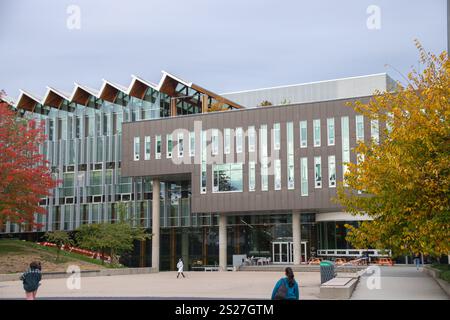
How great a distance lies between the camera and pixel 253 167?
5506 centimetres

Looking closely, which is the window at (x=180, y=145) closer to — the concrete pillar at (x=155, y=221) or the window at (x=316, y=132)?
the concrete pillar at (x=155, y=221)

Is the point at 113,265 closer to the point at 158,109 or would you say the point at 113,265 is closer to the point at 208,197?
the point at 208,197

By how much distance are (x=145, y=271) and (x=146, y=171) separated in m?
9.56

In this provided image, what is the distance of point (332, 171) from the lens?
2066 inches

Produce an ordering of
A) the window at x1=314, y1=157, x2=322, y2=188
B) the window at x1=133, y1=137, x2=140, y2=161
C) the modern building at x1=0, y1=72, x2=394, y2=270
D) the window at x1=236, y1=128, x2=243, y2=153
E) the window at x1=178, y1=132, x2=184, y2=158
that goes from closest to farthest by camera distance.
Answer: the window at x1=314, y1=157, x2=322, y2=188
the modern building at x1=0, y1=72, x2=394, y2=270
the window at x1=236, y1=128, x2=243, y2=153
the window at x1=178, y1=132, x2=184, y2=158
the window at x1=133, y1=137, x2=140, y2=161

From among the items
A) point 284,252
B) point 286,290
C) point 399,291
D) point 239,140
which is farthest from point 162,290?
point 284,252

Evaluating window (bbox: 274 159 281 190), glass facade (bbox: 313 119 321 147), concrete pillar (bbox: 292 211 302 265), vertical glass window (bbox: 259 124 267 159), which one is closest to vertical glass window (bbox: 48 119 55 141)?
vertical glass window (bbox: 259 124 267 159)

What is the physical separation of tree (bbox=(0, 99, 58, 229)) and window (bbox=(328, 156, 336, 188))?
71.2ft

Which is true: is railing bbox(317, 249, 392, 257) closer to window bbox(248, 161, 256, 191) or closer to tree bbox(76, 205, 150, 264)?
window bbox(248, 161, 256, 191)

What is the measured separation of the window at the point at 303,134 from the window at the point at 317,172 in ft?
5.29

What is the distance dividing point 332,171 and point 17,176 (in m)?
24.3

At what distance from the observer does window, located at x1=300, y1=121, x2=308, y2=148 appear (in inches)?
2121

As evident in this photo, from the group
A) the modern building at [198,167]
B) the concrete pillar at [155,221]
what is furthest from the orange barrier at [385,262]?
the concrete pillar at [155,221]

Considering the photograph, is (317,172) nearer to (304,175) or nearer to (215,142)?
(304,175)
